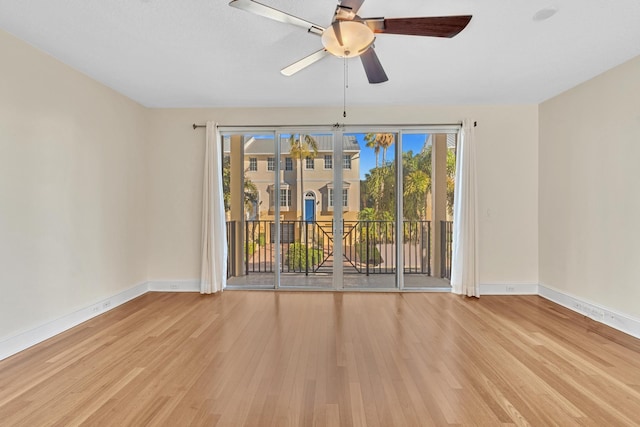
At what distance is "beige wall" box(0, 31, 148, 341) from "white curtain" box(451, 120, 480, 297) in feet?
15.0

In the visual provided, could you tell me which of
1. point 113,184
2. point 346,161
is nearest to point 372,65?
point 346,161

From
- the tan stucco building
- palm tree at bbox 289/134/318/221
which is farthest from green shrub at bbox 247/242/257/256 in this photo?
palm tree at bbox 289/134/318/221

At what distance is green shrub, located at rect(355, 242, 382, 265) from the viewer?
4.93 m

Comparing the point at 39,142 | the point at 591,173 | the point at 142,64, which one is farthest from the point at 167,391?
the point at 591,173

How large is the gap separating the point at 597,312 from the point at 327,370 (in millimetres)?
3169

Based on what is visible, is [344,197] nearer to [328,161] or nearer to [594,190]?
[328,161]

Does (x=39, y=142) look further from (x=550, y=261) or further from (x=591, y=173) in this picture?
(x=550, y=261)

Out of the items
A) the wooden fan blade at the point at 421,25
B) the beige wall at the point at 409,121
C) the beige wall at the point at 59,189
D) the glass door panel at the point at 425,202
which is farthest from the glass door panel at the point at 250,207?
the wooden fan blade at the point at 421,25

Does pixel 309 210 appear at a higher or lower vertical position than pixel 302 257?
higher

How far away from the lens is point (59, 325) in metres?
3.04

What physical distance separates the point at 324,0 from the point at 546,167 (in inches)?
149

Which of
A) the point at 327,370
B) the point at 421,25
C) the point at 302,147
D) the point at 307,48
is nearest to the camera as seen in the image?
→ the point at 421,25

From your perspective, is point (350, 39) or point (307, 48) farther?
point (307, 48)

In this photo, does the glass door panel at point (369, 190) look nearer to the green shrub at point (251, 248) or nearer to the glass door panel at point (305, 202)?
the glass door panel at point (305, 202)
